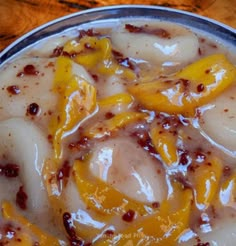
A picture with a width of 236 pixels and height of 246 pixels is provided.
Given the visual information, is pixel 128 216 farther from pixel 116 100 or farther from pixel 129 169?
pixel 116 100

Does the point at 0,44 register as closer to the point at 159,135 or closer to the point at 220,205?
the point at 159,135

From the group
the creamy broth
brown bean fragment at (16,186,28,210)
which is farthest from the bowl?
brown bean fragment at (16,186,28,210)

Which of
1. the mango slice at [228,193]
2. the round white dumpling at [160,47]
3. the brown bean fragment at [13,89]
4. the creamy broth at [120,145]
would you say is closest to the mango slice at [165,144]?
the creamy broth at [120,145]

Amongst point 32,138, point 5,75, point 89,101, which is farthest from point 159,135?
point 5,75

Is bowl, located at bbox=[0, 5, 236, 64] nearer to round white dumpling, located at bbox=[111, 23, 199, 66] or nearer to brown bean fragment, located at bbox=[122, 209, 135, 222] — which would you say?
round white dumpling, located at bbox=[111, 23, 199, 66]

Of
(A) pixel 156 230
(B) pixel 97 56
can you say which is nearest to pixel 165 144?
(A) pixel 156 230
